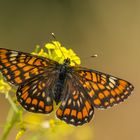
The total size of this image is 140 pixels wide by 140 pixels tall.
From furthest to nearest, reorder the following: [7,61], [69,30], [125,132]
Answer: [69,30] → [125,132] → [7,61]

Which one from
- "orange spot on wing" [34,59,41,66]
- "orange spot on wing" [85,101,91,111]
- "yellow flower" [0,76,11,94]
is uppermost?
"orange spot on wing" [34,59,41,66]

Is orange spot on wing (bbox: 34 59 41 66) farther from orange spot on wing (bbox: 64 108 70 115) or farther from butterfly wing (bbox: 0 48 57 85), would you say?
orange spot on wing (bbox: 64 108 70 115)

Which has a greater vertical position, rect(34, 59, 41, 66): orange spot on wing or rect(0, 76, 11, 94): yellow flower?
rect(34, 59, 41, 66): orange spot on wing

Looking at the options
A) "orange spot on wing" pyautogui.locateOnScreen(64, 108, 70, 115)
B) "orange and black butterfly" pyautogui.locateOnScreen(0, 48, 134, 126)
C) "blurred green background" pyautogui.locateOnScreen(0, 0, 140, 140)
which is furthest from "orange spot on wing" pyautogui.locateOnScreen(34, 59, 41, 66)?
"blurred green background" pyautogui.locateOnScreen(0, 0, 140, 140)

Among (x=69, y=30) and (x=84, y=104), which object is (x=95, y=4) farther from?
(x=84, y=104)

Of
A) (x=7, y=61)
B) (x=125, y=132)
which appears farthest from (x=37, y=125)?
(x=125, y=132)

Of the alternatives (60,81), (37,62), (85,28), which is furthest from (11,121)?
(85,28)
